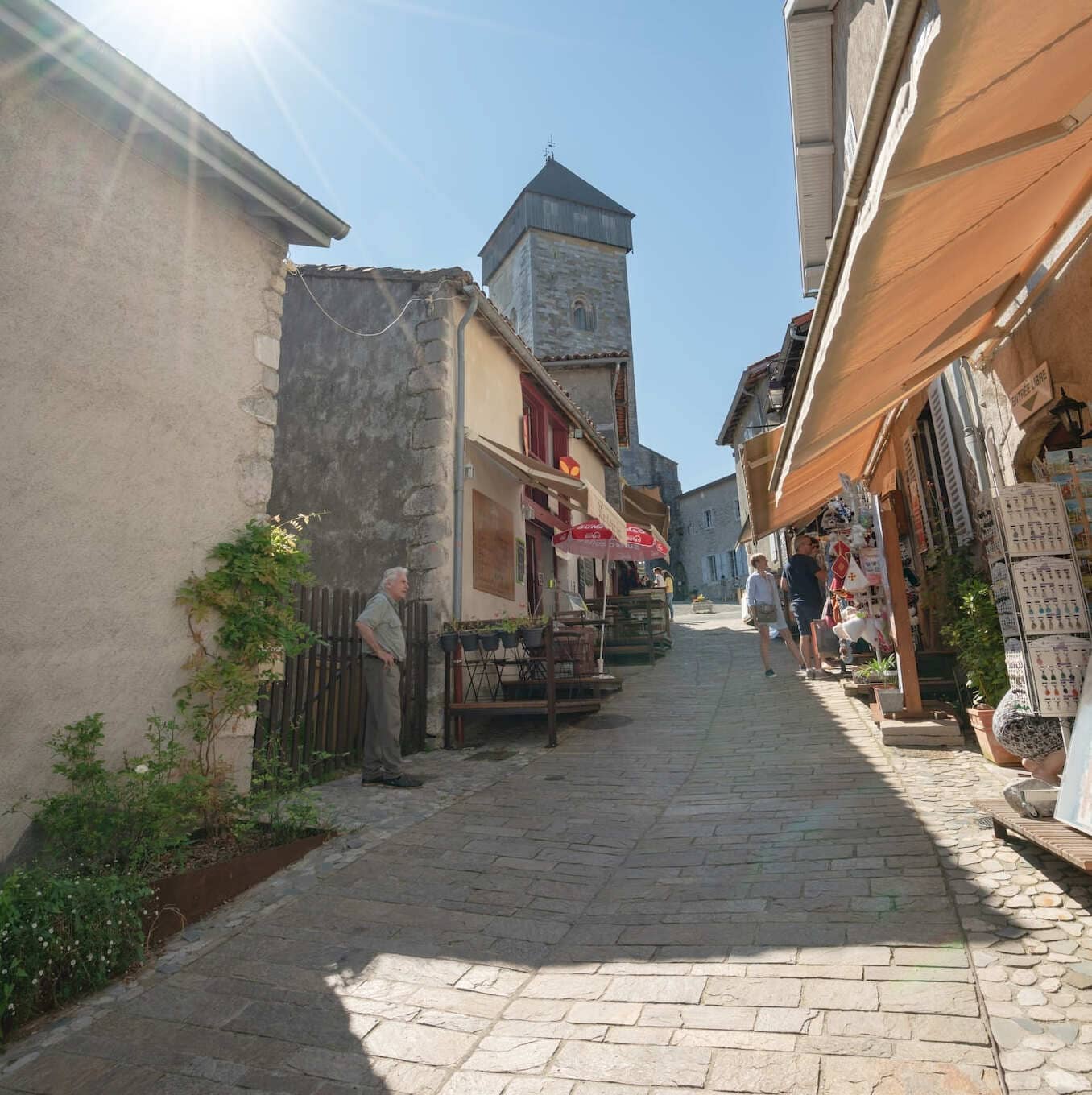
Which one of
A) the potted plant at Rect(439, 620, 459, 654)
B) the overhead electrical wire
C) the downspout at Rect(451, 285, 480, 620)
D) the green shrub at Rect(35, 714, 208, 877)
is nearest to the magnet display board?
the green shrub at Rect(35, 714, 208, 877)

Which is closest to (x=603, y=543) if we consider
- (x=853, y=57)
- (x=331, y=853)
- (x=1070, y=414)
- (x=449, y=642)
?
(x=449, y=642)

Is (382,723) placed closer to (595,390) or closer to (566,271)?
(595,390)

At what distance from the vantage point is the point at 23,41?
3795mm

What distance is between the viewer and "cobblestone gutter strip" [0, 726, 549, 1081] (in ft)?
8.43

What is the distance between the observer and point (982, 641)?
4.93 m

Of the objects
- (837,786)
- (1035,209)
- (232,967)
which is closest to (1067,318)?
(1035,209)

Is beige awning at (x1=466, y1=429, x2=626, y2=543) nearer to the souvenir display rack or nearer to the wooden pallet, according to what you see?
the souvenir display rack

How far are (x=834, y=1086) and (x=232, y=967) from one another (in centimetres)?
217

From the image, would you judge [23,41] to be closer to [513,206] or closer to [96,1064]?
[96,1064]

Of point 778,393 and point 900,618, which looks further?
point 778,393

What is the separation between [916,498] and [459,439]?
5087mm

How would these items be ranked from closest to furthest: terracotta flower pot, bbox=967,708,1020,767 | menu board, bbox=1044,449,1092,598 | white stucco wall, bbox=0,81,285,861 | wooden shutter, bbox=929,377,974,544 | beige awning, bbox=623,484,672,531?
white stucco wall, bbox=0,81,285,861, menu board, bbox=1044,449,1092,598, terracotta flower pot, bbox=967,708,1020,767, wooden shutter, bbox=929,377,974,544, beige awning, bbox=623,484,672,531

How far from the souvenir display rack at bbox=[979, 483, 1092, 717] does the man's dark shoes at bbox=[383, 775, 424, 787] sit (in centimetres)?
401

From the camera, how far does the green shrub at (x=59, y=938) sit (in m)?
2.56
